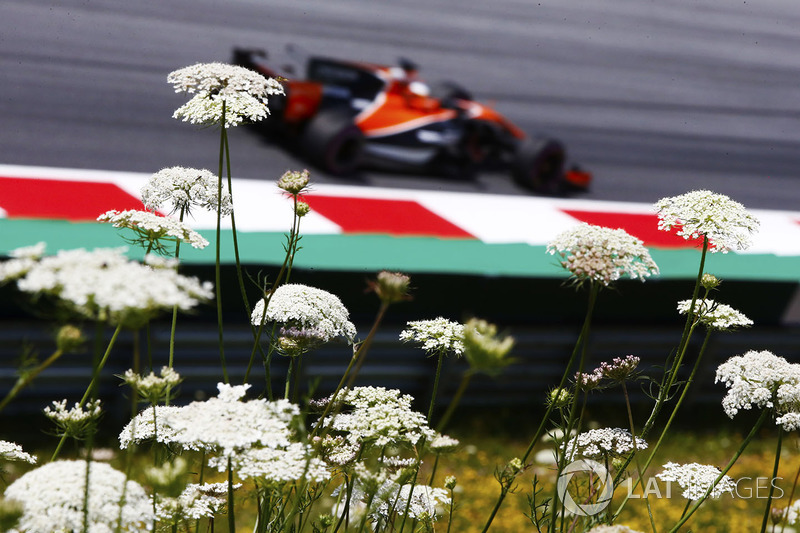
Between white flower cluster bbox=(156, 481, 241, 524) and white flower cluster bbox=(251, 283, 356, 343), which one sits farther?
white flower cluster bbox=(251, 283, 356, 343)

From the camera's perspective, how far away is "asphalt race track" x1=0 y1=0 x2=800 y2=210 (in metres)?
8.81

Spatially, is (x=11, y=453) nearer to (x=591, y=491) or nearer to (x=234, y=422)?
(x=234, y=422)

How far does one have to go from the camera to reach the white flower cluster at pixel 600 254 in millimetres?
919

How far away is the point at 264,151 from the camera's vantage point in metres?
8.10

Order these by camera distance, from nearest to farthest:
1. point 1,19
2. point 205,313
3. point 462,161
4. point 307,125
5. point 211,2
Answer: point 205,313, point 307,125, point 462,161, point 1,19, point 211,2

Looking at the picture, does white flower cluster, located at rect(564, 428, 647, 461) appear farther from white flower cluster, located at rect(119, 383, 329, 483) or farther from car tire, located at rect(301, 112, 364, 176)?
car tire, located at rect(301, 112, 364, 176)

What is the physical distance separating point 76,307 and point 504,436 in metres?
3.36

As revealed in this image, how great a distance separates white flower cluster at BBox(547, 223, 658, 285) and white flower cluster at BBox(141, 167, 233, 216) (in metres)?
0.53

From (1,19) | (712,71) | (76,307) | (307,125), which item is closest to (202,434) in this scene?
(76,307)

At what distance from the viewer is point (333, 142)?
626cm

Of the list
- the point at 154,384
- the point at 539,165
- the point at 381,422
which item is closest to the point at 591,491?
the point at 381,422

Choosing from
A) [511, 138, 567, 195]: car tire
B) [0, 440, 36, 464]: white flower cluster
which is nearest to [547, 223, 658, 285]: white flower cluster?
[0, 440, 36, 464]: white flower cluster

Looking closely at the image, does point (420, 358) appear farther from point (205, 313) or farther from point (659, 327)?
point (659, 327)

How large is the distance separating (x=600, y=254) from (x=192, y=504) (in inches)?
21.4
